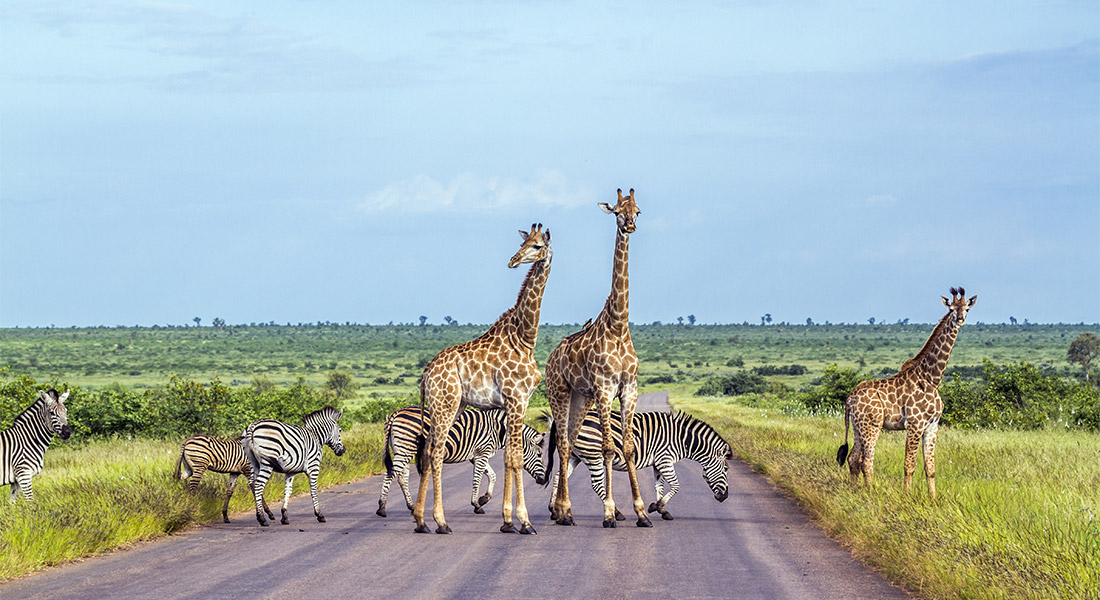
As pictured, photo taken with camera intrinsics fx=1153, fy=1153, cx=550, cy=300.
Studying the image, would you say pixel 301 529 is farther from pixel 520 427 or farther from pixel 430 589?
pixel 430 589

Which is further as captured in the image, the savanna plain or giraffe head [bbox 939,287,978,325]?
giraffe head [bbox 939,287,978,325]

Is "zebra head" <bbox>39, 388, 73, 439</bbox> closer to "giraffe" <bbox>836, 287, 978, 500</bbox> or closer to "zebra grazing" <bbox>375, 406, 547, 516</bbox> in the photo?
"zebra grazing" <bbox>375, 406, 547, 516</bbox>

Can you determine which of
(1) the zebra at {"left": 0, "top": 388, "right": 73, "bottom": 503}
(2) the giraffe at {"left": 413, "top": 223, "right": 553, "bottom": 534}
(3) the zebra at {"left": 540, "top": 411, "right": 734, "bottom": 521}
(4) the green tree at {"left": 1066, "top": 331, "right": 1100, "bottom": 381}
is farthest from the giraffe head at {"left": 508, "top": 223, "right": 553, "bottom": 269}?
(4) the green tree at {"left": 1066, "top": 331, "right": 1100, "bottom": 381}

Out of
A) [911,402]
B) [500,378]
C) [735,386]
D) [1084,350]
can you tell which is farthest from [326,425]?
[1084,350]

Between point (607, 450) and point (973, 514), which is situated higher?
point (607, 450)

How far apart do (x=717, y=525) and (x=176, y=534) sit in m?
7.05

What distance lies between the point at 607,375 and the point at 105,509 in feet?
21.5

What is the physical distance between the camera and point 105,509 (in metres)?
13.9

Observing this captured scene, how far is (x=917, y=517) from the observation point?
1290cm

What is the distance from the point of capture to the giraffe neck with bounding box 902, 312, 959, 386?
17.0 metres

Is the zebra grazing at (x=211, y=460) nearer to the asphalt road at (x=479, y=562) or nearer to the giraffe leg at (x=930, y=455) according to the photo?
the asphalt road at (x=479, y=562)

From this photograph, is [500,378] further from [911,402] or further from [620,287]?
[911,402]

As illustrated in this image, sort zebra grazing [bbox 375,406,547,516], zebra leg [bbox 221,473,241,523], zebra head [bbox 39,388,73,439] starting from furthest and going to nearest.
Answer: zebra head [bbox 39,388,73,439]
zebra grazing [bbox 375,406,547,516]
zebra leg [bbox 221,473,241,523]

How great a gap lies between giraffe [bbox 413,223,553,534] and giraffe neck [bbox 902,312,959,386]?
5779mm
